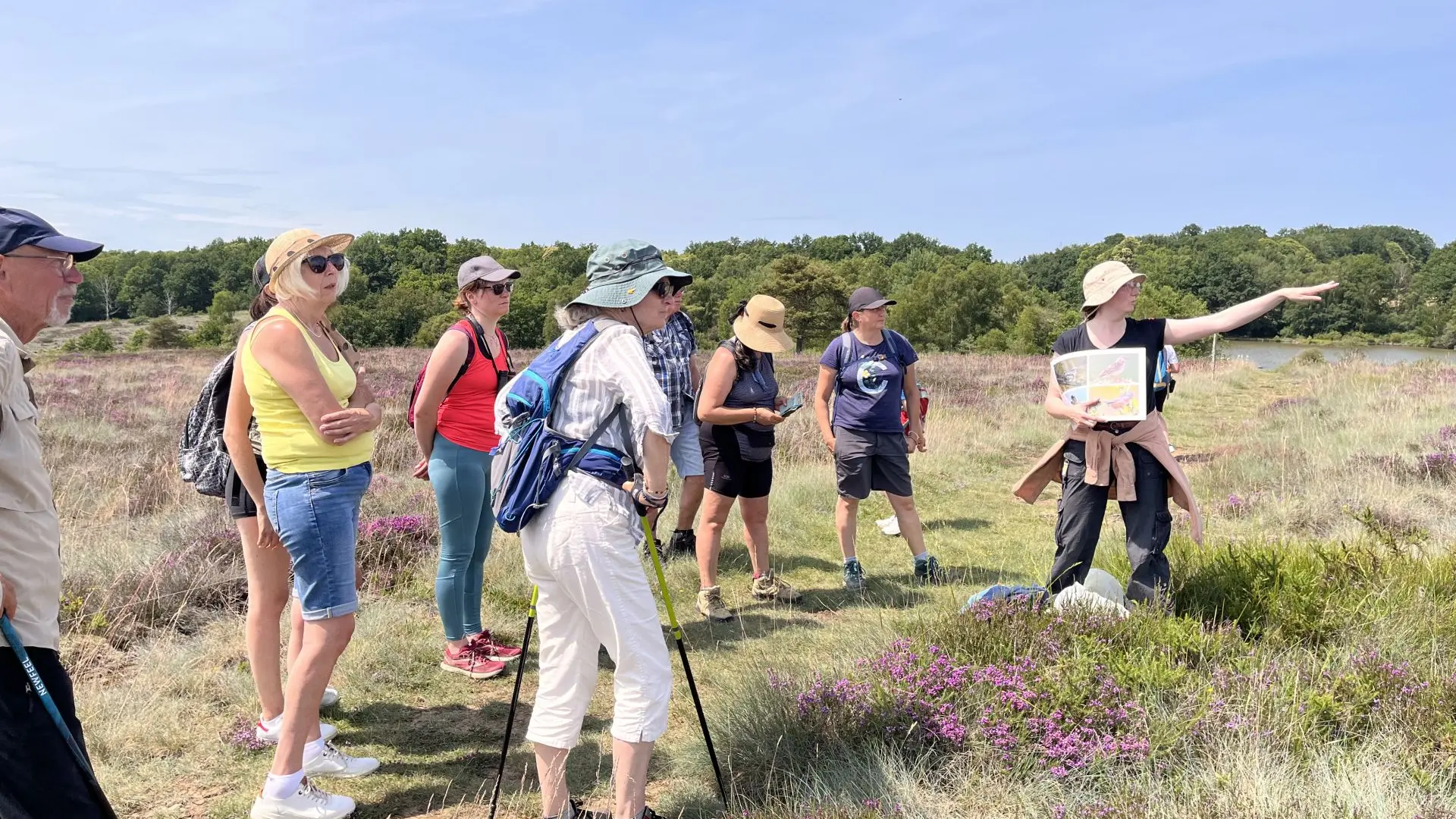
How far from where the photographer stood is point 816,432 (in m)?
12.0

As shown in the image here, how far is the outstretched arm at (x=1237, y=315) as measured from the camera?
12.5ft

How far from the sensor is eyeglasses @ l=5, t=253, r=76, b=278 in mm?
2039

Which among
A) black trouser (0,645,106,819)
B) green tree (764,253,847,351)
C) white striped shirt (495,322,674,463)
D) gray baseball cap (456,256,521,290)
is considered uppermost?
green tree (764,253,847,351)

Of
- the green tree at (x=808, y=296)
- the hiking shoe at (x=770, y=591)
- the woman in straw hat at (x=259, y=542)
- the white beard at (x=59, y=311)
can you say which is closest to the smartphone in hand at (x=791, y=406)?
the hiking shoe at (x=770, y=591)

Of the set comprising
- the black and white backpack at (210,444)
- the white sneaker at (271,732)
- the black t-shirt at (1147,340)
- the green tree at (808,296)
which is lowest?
the white sneaker at (271,732)

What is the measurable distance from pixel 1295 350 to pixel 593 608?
66954 mm

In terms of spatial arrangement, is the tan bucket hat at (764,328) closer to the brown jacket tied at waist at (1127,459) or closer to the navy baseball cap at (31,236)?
the brown jacket tied at waist at (1127,459)

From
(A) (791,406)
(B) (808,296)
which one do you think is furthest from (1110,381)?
(B) (808,296)

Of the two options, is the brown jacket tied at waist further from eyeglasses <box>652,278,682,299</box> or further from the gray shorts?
eyeglasses <box>652,278,682,299</box>

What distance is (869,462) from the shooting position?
562cm

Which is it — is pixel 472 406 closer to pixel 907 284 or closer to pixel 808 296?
pixel 808 296

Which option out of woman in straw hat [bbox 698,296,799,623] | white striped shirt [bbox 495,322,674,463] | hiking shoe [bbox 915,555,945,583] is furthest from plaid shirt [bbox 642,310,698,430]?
white striped shirt [bbox 495,322,674,463]

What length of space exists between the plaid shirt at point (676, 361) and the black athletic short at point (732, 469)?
0.93ft

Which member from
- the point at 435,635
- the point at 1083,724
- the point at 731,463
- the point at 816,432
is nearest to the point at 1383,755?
the point at 1083,724
